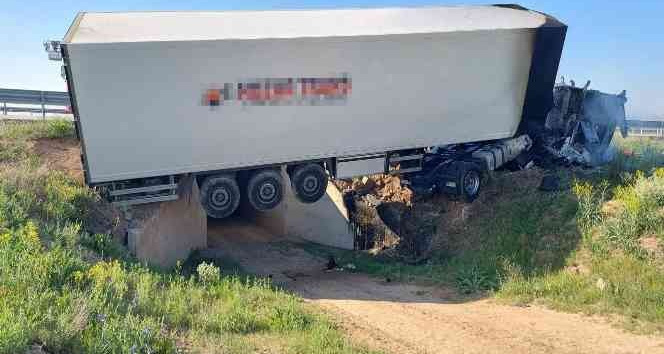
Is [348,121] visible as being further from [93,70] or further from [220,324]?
[220,324]

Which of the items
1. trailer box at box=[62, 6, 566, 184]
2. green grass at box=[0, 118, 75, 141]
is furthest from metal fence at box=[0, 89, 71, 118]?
trailer box at box=[62, 6, 566, 184]

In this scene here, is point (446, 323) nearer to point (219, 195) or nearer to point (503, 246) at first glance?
point (503, 246)

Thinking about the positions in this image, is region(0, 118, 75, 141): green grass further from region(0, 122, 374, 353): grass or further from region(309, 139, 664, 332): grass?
region(309, 139, 664, 332): grass

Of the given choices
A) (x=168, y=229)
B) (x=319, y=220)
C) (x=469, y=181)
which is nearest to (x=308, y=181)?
(x=168, y=229)

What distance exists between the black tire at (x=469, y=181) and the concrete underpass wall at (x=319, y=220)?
19.6 feet

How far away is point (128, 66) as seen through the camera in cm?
995

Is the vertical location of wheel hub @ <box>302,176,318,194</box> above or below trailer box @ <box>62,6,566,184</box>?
below

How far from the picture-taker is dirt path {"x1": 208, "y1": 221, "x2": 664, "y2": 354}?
7809mm

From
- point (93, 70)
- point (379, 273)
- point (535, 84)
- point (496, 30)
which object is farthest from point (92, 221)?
point (535, 84)

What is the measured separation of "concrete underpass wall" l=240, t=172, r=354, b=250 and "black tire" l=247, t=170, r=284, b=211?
22.6 feet

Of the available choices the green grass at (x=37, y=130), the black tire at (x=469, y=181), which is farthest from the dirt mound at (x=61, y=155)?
the black tire at (x=469, y=181)

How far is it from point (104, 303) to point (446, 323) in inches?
223

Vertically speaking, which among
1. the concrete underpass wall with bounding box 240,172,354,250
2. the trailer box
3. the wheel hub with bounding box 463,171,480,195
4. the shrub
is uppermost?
the trailer box

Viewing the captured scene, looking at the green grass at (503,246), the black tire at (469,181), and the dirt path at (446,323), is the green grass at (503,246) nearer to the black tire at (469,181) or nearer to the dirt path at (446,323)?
the black tire at (469,181)
